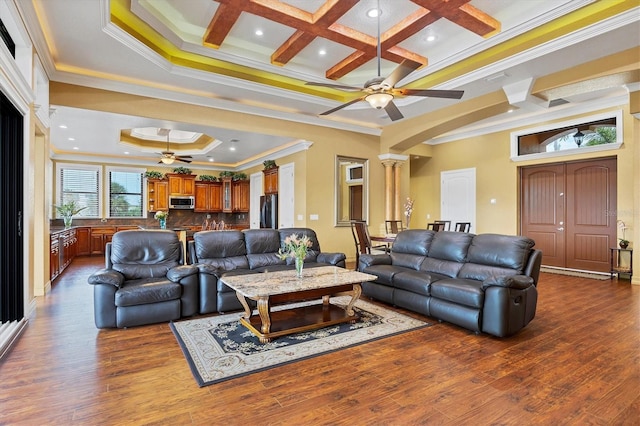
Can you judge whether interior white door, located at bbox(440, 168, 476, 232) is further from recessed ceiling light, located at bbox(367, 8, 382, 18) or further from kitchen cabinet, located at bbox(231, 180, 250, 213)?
kitchen cabinet, located at bbox(231, 180, 250, 213)

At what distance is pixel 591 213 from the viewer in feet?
22.2

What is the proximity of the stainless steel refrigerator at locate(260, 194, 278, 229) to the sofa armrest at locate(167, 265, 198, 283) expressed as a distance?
4579 millimetres

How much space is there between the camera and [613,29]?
3689 millimetres

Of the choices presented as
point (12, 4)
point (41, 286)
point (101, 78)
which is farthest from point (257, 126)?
point (41, 286)

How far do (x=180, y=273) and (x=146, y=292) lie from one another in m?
0.40

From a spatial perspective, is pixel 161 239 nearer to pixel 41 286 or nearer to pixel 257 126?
pixel 41 286

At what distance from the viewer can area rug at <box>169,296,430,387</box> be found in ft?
8.83

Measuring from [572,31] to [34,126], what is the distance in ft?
21.3

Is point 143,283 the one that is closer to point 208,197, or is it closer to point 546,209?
point 208,197

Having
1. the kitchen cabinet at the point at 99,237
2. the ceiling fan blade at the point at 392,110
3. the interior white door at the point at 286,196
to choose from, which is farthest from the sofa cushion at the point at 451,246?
the kitchen cabinet at the point at 99,237

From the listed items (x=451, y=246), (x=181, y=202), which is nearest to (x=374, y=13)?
(x=451, y=246)

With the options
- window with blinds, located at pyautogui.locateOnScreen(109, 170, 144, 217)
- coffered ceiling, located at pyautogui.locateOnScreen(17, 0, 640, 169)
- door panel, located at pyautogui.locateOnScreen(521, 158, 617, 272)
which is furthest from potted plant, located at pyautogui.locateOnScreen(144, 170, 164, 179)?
door panel, located at pyautogui.locateOnScreen(521, 158, 617, 272)

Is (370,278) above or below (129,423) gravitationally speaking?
above

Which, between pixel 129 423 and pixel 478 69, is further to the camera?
pixel 478 69
